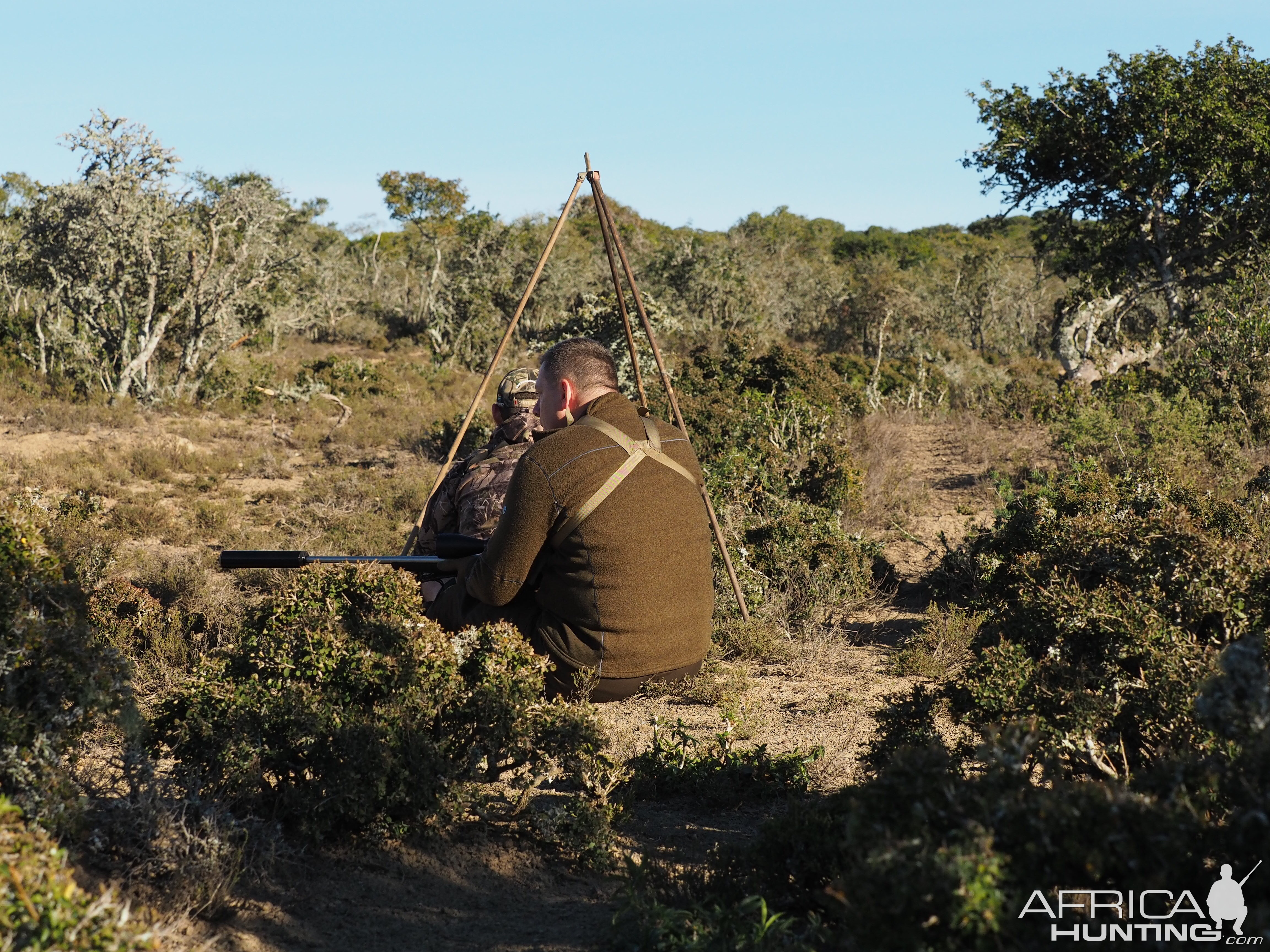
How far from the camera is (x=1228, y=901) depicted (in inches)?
80.7

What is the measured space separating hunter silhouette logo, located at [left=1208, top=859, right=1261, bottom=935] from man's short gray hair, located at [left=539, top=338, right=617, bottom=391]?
241 cm

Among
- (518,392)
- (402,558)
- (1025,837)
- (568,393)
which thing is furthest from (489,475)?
(1025,837)

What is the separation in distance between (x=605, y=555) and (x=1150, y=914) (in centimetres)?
195

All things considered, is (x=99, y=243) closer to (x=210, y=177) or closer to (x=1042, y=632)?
(x=210, y=177)

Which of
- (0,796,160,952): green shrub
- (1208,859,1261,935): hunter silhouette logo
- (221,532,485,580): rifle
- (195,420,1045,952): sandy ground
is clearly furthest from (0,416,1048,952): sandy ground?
(1208,859,1261,935): hunter silhouette logo

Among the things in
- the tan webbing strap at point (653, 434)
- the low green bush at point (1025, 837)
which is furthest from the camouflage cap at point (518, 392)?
the low green bush at point (1025, 837)

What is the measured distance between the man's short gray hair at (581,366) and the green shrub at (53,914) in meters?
2.28

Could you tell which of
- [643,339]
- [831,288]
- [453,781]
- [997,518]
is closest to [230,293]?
[643,339]

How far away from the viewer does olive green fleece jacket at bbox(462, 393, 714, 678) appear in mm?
3523

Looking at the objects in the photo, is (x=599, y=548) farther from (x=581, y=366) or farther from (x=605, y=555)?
(x=581, y=366)

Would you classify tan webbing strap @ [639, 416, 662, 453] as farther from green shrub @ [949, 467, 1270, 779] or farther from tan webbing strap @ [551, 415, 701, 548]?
green shrub @ [949, 467, 1270, 779]

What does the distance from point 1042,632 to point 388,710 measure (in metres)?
2.05

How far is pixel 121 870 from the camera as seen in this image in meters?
2.76

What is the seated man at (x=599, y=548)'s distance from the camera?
3529 millimetres
